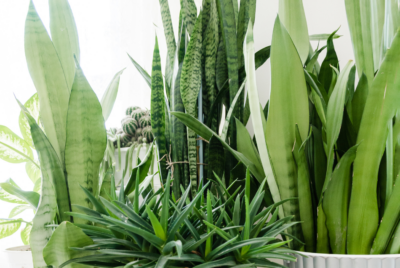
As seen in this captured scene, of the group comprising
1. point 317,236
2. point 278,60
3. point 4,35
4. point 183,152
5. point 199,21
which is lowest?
point 317,236

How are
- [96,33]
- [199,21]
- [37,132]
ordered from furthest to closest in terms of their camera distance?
[96,33] → [199,21] → [37,132]

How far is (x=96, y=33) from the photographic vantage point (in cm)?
127

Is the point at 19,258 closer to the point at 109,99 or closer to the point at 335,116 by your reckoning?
→ the point at 109,99

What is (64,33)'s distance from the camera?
0.39 m

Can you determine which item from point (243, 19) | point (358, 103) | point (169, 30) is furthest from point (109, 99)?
point (358, 103)

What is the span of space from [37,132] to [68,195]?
9 centimetres

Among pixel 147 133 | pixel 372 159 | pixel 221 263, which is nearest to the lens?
pixel 221 263

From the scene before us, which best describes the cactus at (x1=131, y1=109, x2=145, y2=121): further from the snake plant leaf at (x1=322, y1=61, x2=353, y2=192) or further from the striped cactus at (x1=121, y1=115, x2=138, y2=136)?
the snake plant leaf at (x1=322, y1=61, x2=353, y2=192)

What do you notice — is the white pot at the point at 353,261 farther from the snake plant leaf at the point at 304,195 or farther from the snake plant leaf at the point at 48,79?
the snake plant leaf at the point at 48,79

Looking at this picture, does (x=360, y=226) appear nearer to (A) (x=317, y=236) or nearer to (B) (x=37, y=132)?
(A) (x=317, y=236)

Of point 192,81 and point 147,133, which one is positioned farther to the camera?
point 147,133

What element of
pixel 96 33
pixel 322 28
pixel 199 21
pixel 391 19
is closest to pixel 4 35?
pixel 96 33

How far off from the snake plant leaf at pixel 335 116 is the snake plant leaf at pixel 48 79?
36cm

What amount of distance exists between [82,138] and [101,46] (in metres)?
1.06
